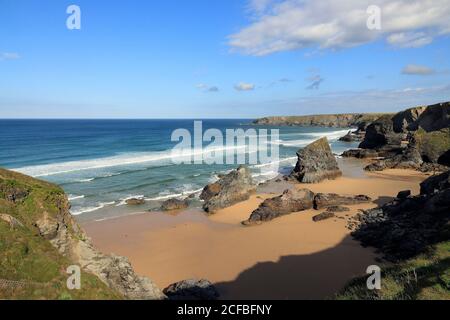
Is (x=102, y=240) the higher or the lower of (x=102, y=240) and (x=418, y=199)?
the lower

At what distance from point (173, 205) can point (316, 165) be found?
18.5 meters

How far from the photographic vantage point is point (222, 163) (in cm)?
5344

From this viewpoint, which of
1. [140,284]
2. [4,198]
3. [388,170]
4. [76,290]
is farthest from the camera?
[388,170]

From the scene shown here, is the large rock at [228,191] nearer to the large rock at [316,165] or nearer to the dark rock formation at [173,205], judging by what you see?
the dark rock formation at [173,205]

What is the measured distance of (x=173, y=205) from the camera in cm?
2994

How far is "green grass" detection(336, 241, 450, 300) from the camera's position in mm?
9016

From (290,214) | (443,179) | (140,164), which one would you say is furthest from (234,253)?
(140,164)

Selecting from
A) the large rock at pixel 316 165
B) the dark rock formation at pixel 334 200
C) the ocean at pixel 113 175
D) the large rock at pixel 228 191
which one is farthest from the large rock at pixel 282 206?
the large rock at pixel 316 165

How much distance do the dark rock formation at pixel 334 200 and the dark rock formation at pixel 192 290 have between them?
1467cm

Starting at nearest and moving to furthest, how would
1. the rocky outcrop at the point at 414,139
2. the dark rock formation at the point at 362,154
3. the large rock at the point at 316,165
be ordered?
the large rock at the point at 316,165
the rocky outcrop at the point at 414,139
the dark rock formation at the point at 362,154

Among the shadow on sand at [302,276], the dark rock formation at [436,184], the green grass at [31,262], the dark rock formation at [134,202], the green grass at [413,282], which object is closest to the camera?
the green grass at [31,262]

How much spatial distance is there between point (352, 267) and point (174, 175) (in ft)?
97.4

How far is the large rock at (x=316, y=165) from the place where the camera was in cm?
3878
